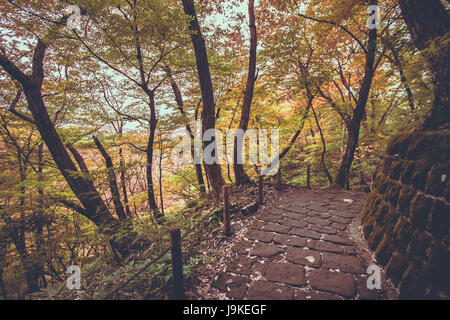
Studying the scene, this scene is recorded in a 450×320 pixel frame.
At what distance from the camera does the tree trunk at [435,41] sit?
8.86 ft

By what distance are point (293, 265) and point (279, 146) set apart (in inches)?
304

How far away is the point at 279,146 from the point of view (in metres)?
9.77

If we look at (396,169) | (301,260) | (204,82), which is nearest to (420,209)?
(396,169)

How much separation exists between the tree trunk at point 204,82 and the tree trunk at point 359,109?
527cm

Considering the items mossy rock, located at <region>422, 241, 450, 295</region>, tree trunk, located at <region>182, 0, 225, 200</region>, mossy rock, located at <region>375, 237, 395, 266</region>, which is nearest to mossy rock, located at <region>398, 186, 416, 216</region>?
mossy rock, located at <region>375, 237, 395, 266</region>

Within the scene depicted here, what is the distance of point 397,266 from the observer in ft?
7.36

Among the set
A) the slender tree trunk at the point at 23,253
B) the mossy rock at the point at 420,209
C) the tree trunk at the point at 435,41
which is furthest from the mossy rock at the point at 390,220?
the slender tree trunk at the point at 23,253

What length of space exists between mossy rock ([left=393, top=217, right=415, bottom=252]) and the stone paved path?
0.59 m

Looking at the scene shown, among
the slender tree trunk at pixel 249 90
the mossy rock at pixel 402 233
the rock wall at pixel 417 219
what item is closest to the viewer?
the rock wall at pixel 417 219

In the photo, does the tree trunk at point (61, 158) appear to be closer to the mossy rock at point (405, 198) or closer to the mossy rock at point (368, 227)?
the mossy rock at point (368, 227)

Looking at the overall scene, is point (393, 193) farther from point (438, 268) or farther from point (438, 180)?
point (438, 268)

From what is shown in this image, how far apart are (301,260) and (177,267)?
2.00m

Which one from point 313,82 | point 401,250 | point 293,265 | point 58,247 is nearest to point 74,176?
point 58,247

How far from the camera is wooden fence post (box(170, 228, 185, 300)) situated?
2.31m
